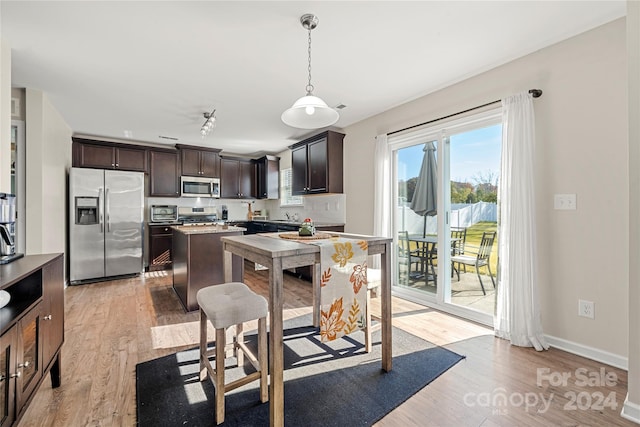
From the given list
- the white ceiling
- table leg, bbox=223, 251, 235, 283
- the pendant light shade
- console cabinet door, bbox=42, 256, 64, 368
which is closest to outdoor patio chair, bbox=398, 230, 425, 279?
the white ceiling

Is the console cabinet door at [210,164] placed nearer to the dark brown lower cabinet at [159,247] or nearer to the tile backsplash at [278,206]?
the tile backsplash at [278,206]

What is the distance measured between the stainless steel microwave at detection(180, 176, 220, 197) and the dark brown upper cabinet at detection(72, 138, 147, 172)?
0.72m

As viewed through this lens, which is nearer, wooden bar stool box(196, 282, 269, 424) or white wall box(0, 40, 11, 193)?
wooden bar stool box(196, 282, 269, 424)

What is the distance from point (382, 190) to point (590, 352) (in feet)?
7.90

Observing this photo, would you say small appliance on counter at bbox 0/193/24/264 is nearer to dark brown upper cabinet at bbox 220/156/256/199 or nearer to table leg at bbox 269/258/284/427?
table leg at bbox 269/258/284/427

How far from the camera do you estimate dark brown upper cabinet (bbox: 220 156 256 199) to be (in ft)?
20.4

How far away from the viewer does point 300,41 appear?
7.42ft

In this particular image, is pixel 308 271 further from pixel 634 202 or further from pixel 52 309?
pixel 634 202

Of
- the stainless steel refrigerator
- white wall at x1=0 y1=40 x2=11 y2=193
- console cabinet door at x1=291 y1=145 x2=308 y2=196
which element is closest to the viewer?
white wall at x1=0 y1=40 x2=11 y2=193

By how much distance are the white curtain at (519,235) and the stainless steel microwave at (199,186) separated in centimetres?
516

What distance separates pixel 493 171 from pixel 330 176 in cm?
222

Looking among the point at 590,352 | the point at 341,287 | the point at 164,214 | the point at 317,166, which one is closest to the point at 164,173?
the point at 164,214

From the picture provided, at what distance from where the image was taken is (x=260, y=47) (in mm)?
2346

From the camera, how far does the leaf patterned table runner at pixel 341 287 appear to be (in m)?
1.72
